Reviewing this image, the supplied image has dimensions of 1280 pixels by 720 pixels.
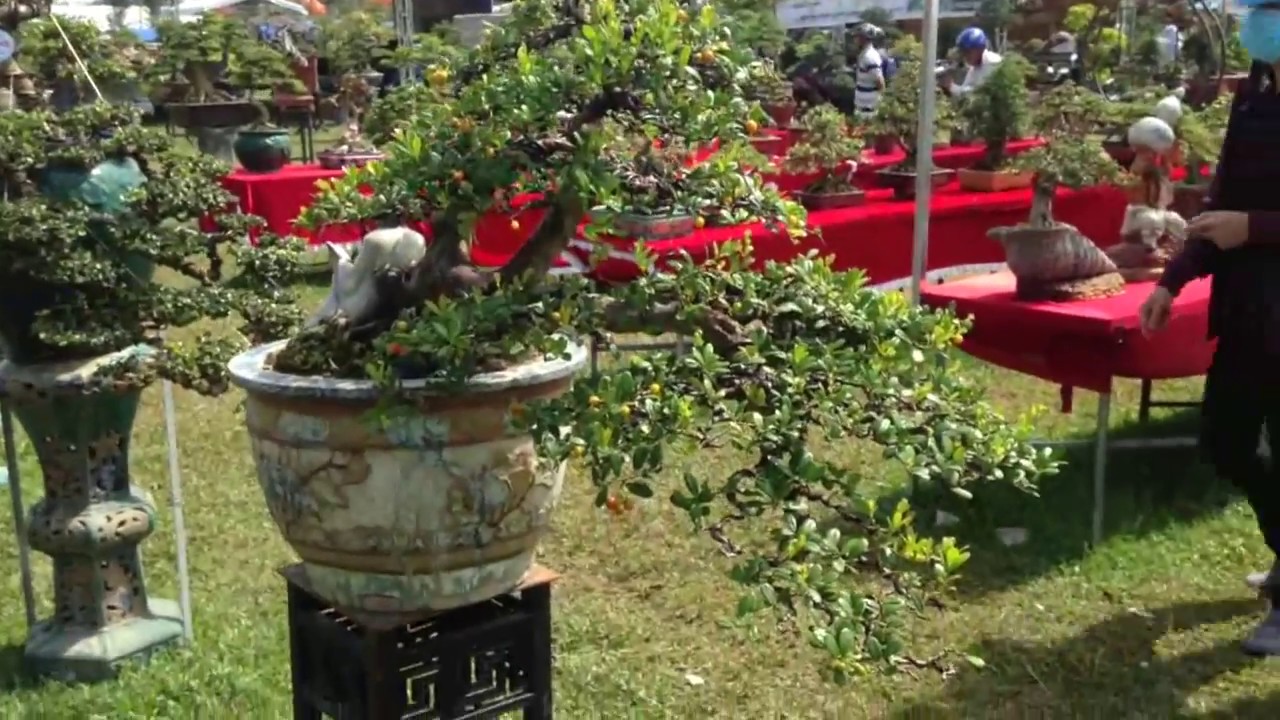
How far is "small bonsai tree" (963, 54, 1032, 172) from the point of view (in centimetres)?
552

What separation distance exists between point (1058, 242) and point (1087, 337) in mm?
243

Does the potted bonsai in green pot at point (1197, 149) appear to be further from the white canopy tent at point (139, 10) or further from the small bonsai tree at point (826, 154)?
the white canopy tent at point (139, 10)

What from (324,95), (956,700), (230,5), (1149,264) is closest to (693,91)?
(956,700)

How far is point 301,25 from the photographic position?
16.8 m

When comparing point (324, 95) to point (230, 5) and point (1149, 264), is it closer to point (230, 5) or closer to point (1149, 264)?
point (230, 5)

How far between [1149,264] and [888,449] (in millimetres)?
2383

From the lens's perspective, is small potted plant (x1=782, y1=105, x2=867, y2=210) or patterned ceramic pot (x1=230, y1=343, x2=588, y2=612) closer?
patterned ceramic pot (x1=230, y1=343, x2=588, y2=612)

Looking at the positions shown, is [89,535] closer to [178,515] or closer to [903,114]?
[178,515]

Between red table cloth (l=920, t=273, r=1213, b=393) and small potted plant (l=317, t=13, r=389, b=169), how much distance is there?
6723 mm

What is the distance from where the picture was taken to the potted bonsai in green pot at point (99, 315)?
2.08 m

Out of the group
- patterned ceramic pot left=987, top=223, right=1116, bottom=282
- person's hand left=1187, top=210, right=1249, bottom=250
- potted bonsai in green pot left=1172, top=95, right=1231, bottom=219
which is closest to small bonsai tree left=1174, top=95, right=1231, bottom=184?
potted bonsai in green pot left=1172, top=95, right=1231, bottom=219

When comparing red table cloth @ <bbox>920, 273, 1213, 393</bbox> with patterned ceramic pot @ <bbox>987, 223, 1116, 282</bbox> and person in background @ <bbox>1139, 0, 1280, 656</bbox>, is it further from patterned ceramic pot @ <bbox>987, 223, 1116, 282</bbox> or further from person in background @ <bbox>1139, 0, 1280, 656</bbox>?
person in background @ <bbox>1139, 0, 1280, 656</bbox>

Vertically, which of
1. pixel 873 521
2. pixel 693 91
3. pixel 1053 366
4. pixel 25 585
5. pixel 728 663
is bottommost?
pixel 728 663

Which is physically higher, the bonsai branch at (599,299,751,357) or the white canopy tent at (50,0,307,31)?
the white canopy tent at (50,0,307,31)
